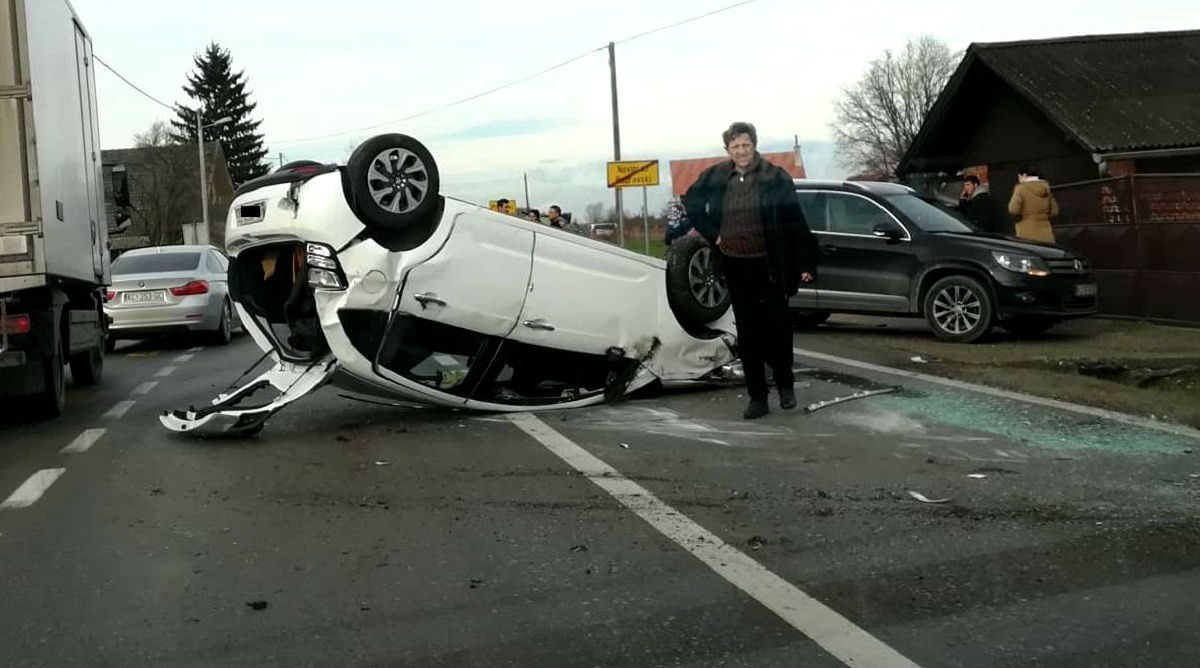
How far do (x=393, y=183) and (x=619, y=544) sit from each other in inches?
127

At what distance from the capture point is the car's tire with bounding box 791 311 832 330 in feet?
48.5

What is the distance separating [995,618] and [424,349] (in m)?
4.56

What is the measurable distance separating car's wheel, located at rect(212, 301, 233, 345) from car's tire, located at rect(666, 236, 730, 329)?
9.33m

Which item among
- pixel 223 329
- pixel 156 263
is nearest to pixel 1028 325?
pixel 223 329

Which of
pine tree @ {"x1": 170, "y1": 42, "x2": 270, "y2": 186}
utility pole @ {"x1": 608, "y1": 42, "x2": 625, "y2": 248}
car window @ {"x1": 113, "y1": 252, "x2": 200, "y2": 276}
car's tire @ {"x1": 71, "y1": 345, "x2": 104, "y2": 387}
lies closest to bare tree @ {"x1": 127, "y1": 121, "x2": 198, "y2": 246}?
pine tree @ {"x1": 170, "y1": 42, "x2": 270, "y2": 186}

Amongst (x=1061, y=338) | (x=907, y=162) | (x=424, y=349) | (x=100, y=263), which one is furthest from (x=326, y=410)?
(x=907, y=162)

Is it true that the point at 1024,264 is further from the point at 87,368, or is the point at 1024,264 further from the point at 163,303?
the point at 163,303

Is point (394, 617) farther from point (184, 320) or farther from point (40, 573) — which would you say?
point (184, 320)

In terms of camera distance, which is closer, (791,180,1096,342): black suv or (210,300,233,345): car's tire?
(791,180,1096,342): black suv

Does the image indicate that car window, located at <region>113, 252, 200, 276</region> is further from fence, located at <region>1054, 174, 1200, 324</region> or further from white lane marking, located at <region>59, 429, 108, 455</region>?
fence, located at <region>1054, 174, 1200, 324</region>

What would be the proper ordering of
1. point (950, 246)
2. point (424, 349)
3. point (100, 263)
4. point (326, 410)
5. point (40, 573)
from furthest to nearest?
point (950, 246)
point (100, 263)
point (326, 410)
point (424, 349)
point (40, 573)

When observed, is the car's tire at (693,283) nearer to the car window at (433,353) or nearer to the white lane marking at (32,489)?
the car window at (433,353)

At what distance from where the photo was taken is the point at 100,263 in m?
11.7

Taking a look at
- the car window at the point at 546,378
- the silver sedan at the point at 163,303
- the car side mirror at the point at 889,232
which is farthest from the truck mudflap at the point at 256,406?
the silver sedan at the point at 163,303
